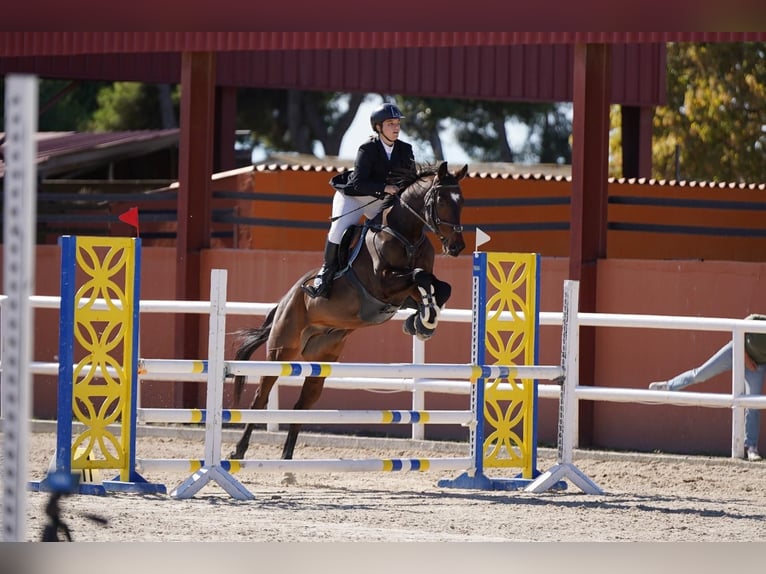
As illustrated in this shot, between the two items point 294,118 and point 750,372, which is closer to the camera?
point 750,372

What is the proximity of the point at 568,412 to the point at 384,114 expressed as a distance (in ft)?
6.89

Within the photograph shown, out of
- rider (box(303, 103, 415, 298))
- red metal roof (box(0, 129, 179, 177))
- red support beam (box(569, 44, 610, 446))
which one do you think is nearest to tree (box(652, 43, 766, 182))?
red metal roof (box(0, 129, 179, 177))

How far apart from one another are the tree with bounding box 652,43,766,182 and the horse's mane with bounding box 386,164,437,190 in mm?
14396

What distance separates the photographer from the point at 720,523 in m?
6.55

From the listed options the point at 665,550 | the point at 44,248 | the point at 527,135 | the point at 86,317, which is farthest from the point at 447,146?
the point at 665,550

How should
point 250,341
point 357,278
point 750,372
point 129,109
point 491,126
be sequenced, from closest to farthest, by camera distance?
point 357,278 < point 250,341 < point 750,372 < point 129,109 < point 491,126

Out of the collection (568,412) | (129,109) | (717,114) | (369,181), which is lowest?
(568,412)

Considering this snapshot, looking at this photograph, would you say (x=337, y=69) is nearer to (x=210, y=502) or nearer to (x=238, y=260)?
(x=238, y=260)

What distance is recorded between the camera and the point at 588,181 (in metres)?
11.0

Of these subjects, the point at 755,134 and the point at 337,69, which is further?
the point at 755,134

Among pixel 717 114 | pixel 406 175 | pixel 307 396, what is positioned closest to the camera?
pixel 406 175

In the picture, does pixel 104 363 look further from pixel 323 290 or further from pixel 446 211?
pixel 446 211

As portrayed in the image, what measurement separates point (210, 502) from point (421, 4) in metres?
5.79

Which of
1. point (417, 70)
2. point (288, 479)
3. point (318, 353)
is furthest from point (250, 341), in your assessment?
point (417, 70)
